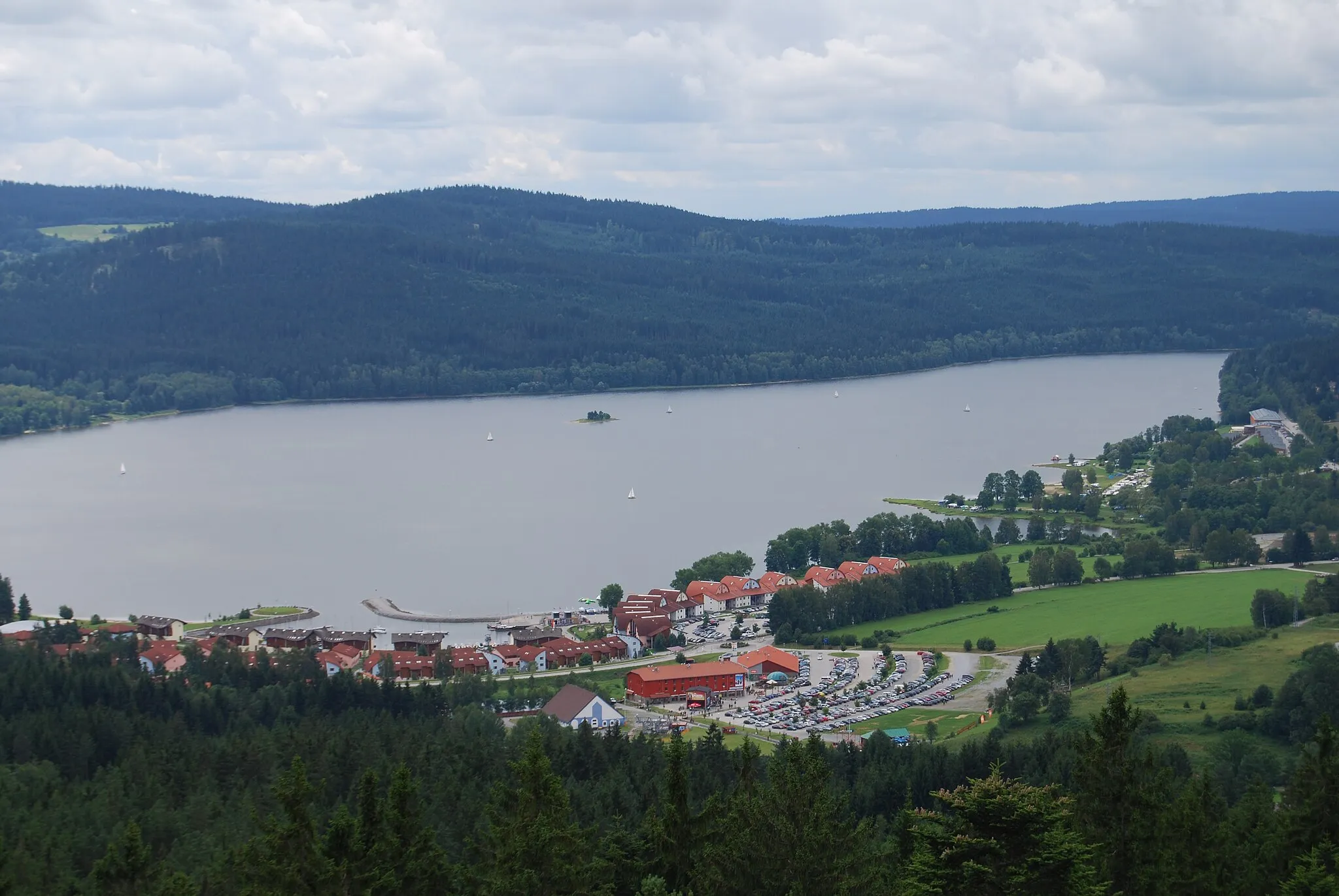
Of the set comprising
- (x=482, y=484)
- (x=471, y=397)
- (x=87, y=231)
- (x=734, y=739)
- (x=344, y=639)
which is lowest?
(x=734, y=739)

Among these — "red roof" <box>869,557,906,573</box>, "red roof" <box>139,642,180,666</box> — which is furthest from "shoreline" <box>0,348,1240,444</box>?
"red roof" <box>139,642,180,666</box>

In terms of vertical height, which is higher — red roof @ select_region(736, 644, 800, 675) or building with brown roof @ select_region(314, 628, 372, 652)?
building with brown roof @ select_region(314, 628, 372, 652)

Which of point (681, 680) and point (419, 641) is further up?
point (419, 641)

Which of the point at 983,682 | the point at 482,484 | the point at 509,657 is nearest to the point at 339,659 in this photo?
the point at 509,657

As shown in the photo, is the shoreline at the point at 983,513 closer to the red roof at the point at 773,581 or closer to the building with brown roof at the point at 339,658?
the red roof at the point at 773,581

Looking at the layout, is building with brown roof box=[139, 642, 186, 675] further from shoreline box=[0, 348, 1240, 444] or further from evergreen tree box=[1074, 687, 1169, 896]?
shoreline box=[0, 348, 1240, 444]

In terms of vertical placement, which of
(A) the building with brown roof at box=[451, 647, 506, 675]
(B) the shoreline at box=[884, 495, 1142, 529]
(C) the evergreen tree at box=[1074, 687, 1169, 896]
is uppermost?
(C) the evergreen tree at box=[1074, 687, 1169, 896]

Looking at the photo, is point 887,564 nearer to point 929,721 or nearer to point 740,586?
point 740,586

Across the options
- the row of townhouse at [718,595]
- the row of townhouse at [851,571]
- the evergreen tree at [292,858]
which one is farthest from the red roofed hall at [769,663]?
the evergreen tree at [292,858]
